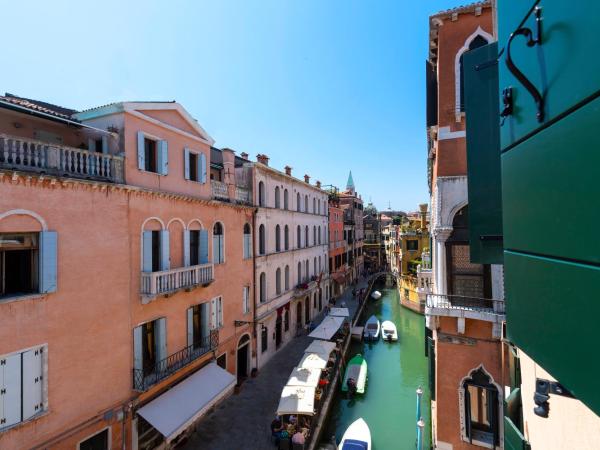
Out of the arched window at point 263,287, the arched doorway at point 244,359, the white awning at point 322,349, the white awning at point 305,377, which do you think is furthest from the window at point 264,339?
the white awning at point 305,377

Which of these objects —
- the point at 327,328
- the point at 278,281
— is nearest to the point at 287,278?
the point at 278,281

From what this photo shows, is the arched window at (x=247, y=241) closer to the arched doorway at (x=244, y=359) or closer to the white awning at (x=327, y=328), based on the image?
the arched doorway at (x=244, y=359)

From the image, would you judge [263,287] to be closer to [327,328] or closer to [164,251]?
[327,328]

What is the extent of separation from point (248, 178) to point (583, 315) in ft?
57.1

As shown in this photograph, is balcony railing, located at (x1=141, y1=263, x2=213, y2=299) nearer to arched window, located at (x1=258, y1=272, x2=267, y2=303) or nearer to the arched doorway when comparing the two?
the arched doorway

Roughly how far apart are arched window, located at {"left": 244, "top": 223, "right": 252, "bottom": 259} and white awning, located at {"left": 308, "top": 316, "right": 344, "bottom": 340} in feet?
23.5

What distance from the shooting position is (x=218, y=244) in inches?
581

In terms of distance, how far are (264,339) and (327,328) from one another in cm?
468

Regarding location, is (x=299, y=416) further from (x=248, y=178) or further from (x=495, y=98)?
(x=495, y=98)

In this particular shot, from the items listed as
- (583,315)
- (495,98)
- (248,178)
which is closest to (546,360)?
(583,315)

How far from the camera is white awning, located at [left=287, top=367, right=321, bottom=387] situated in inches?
552

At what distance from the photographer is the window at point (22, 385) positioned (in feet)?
23.5

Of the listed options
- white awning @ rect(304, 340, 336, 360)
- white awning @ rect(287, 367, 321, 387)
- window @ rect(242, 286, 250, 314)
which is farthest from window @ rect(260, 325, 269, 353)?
white awning @ rect(287, 367, 321, 387)

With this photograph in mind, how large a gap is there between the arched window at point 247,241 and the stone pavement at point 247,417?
6490 mm
